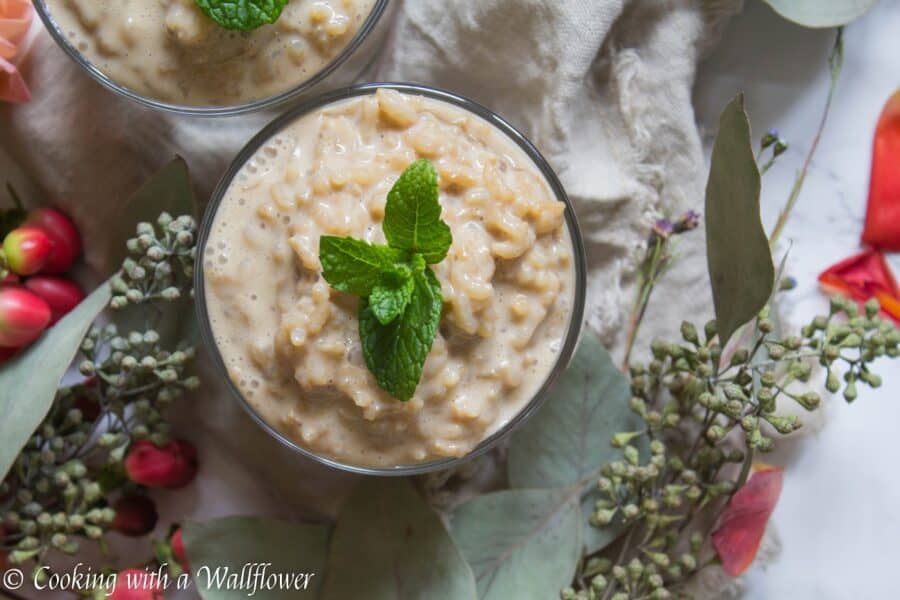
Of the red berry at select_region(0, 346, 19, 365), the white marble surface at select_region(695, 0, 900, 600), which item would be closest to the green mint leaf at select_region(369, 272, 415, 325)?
the red berry at select_region(0, 346, 19, 365)

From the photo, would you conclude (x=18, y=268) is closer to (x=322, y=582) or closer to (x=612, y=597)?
(x=322, y=582)

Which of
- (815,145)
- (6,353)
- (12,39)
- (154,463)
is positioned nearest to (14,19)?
(12,39)

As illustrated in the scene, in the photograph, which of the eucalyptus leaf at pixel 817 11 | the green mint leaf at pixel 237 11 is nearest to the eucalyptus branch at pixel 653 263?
the eucalyptus leaf at pixel 817 11

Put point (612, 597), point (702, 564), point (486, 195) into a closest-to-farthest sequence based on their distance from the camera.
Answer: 1. point (486, 195)
2. point (612, 597)
3. point (702, 564)

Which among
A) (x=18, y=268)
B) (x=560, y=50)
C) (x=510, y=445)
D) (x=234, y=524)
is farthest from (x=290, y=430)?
(x=560, y=50)

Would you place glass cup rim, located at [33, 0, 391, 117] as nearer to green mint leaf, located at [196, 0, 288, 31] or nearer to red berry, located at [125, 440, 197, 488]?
green mint leaf, located at [196, 0, 288, 31]

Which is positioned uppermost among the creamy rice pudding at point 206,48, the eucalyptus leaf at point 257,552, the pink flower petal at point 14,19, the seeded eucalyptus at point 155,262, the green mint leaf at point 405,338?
the creamy rice pudding at point 206,48

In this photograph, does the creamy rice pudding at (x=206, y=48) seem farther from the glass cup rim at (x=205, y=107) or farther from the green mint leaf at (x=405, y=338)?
the green mint leaf at (x=405, y=338)

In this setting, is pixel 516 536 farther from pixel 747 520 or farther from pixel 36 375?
pixel 36 375
